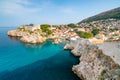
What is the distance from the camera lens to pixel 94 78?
2062 centimetres

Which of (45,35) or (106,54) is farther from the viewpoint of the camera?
(45,35)

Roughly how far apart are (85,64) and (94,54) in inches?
86.7

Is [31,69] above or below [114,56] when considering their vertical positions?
below

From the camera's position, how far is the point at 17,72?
91.9 feet

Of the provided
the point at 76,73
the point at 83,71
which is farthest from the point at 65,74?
the point at 83,71

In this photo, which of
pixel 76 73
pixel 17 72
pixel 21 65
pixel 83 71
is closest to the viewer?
pixel 83 71

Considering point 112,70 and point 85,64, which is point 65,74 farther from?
point 112,70

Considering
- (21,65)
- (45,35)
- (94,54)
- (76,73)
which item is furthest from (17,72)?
(45,35)

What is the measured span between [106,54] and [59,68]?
1105 centimetres

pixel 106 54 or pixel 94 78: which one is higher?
pixel 106 54

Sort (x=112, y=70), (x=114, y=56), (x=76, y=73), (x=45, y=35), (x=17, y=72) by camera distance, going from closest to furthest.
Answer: (x=112, y=70) < (x=114, y=56) < (x=76, y=73) < (x=17, y=72) < (x=45, y=35)

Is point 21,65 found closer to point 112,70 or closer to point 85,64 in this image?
point 85,64

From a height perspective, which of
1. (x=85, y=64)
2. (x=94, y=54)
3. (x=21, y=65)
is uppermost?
(x=94, y=54)

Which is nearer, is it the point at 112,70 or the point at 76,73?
the point at 112,70
